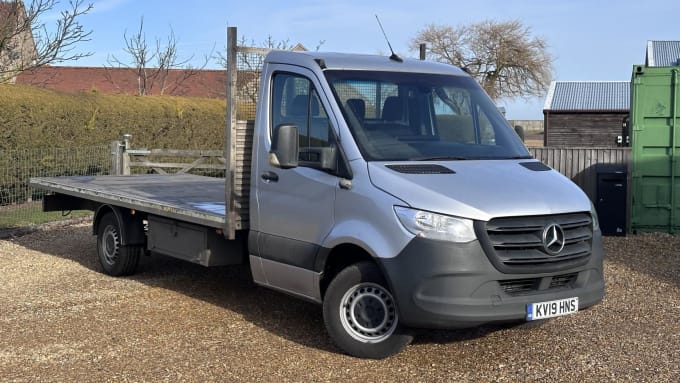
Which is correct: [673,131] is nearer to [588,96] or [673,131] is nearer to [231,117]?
[231,117]

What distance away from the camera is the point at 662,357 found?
6.12 metres

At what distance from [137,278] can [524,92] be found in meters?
44.5

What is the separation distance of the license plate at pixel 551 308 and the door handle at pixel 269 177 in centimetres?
231

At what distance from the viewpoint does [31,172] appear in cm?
1575

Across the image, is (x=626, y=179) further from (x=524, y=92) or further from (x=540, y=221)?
(x=524, y=92)

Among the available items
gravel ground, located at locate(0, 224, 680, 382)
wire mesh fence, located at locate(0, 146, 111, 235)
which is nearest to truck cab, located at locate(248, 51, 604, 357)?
gravel ground, located at locate(0, 224, 680, 382)

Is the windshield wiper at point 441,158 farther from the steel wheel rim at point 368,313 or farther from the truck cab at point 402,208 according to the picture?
the steel wheel rim at point 368,313

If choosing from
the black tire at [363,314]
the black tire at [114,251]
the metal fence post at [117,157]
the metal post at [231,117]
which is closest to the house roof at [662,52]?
the metal fence post at [117,157]

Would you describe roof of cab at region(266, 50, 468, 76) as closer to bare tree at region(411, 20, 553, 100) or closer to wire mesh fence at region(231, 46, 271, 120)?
wire mesh fence at region(231, 46, 271, 120)

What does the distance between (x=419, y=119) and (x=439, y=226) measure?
135cm

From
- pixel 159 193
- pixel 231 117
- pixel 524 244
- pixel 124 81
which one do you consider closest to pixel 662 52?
pixel 124 81

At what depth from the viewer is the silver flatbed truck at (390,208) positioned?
547 centimetres

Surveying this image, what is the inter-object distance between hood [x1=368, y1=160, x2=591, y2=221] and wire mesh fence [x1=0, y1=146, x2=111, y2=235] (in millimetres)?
9247

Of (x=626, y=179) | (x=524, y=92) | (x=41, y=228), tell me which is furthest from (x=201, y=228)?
(x=524, y=92)
